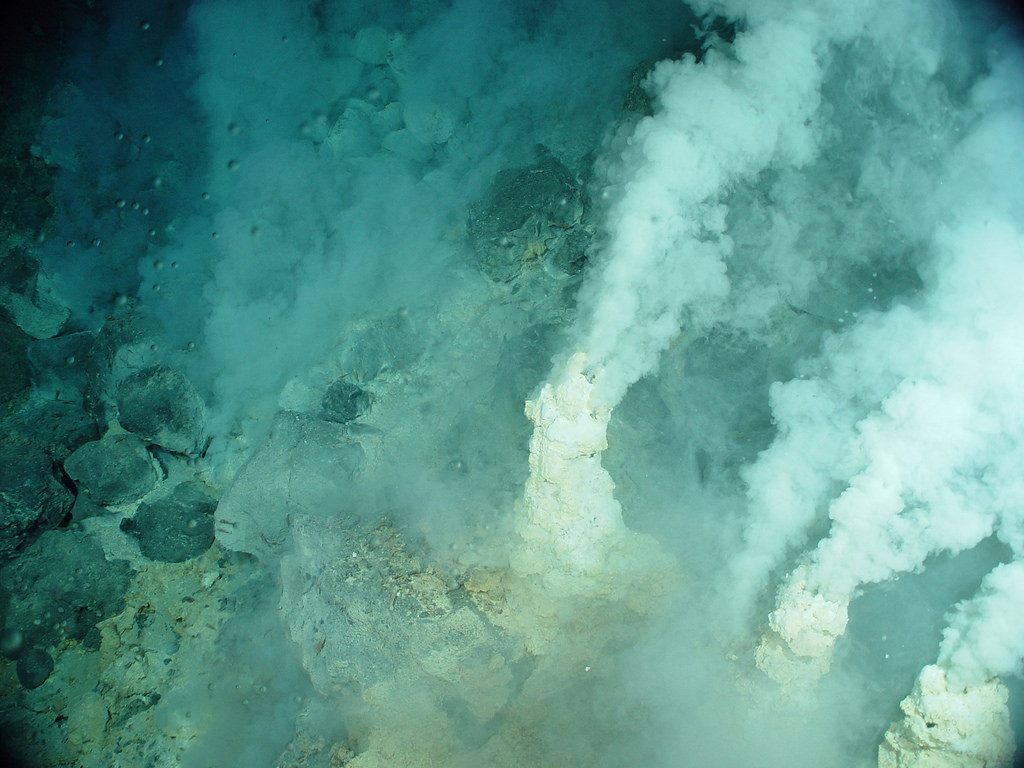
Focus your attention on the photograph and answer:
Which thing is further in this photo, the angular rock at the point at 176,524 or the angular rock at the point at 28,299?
the angular rock at the point at 28,299

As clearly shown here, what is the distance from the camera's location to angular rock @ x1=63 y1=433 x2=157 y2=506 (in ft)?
13.8

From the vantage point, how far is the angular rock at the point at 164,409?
13.9ft

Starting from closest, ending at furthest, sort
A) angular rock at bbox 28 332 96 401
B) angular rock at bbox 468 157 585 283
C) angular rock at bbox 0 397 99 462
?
angular rock at bbox 468 157 585 283
angular rock at bbox 0 397 99 462
angular rock at bbox 28 332 96 401

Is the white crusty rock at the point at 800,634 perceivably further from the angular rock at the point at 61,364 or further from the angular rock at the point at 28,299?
the angular rock at the point at 28,299

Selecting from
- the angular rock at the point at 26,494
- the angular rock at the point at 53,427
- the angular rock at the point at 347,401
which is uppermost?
the angular rock at the point at 347,401

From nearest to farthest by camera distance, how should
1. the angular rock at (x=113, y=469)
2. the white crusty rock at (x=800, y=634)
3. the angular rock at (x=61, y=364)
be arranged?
the white crusty rock at (x=800, y=634)
the angular rock at (x=113, y=469)
the angular rock at (x=61, y=364)

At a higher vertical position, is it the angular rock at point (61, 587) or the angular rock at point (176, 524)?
the angular rock at point (176, 524)

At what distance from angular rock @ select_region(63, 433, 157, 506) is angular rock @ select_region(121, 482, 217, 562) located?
16 cm

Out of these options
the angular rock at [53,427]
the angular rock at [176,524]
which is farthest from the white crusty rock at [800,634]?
the angular rock at [53,427]

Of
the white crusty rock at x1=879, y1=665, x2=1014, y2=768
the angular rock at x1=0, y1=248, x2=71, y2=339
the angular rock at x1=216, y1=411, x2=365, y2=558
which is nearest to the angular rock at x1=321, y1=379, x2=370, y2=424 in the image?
the angular rock at x1=216, y1=411, x2=365, y2=558

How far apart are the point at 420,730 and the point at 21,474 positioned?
3.27 metres

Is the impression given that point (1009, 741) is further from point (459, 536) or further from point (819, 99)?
point (819, 99)

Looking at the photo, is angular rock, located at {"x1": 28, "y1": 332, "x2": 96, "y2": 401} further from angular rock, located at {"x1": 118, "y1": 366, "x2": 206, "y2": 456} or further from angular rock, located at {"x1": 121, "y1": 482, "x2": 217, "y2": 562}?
angular rock, located at {"x1": 121, "y1": 482, "x2": 217, "y2": 562}

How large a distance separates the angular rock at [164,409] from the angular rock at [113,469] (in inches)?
5.1
